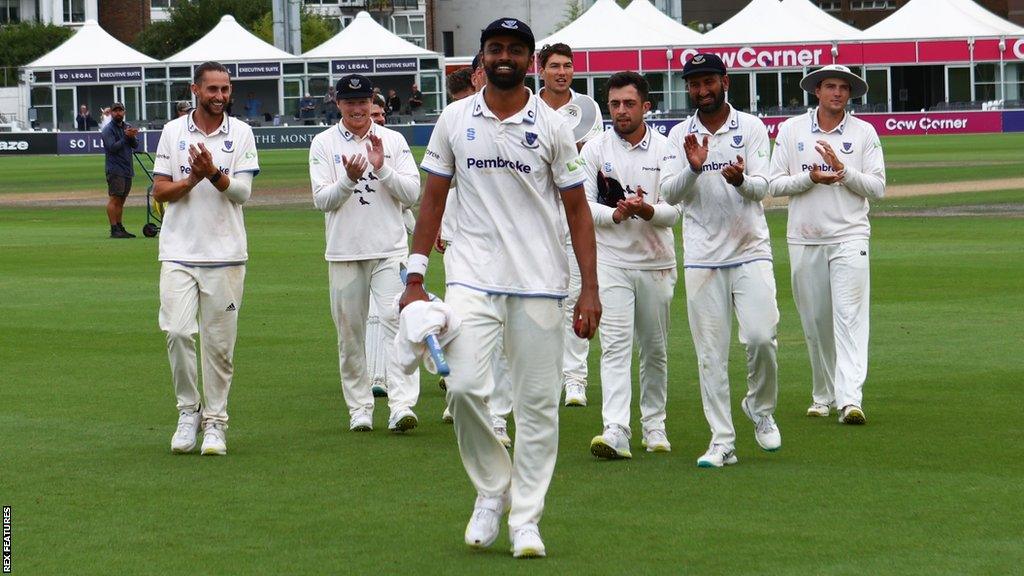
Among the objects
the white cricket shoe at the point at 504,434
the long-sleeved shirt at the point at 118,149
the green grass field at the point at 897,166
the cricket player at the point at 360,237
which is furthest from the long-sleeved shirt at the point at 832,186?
the green grass field at the point at 897,166

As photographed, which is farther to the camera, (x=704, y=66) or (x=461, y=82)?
(x=461, y=82)

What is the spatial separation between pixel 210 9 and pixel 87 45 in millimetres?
29385

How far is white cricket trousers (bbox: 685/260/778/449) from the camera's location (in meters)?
9.29

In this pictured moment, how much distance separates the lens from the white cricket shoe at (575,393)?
38.1ft

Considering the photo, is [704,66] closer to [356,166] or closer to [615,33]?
[356,166]

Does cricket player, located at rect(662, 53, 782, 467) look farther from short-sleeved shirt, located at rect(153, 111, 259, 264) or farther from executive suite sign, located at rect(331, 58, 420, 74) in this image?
executive suite sign, located at rect(331, 58, 420, 74)

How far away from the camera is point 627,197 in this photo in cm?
961

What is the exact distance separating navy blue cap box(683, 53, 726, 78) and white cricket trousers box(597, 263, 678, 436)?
1257 mm

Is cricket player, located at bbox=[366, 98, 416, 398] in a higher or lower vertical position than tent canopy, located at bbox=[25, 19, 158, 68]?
lower

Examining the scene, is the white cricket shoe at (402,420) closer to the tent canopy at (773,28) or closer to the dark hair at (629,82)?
the dark hair at (629,82)

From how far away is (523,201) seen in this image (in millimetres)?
7289

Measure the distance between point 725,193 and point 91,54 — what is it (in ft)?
214

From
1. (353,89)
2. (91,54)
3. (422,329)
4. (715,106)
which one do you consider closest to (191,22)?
(91,54)

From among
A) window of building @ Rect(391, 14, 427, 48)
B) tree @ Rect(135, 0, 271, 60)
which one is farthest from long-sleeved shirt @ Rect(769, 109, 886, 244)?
window of building @ Rect(391, 14, 427, 48)
